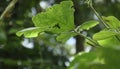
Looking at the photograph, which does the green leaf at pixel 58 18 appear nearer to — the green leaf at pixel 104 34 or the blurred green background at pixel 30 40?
the green leaf at pixel 104 34

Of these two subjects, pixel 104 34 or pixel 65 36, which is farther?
pixel 65 36

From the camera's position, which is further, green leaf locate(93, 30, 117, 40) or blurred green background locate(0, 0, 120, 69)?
blurred green background locate(0, 0, 120, 69)

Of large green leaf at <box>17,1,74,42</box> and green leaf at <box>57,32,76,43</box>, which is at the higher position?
large green leaf at <box>17,1,74,42</box>

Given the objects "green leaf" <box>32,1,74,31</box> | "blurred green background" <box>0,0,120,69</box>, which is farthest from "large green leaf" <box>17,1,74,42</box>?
"blurred green background" <box>0,0,120,69</box>

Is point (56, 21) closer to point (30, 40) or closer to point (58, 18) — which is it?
point (58, 18)

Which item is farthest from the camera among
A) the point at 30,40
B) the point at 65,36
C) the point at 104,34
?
the point at 30,40

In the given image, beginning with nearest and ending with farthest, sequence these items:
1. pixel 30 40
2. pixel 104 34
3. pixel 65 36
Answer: pixel 104 34 < pixel 65 36 < pixel 30 40

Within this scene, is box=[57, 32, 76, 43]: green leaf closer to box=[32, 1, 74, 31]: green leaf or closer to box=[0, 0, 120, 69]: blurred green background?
box=[32, 1, 74, 31]: green leaf

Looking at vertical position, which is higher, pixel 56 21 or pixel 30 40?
pixel 56 21

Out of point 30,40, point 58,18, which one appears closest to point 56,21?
point 58,18
